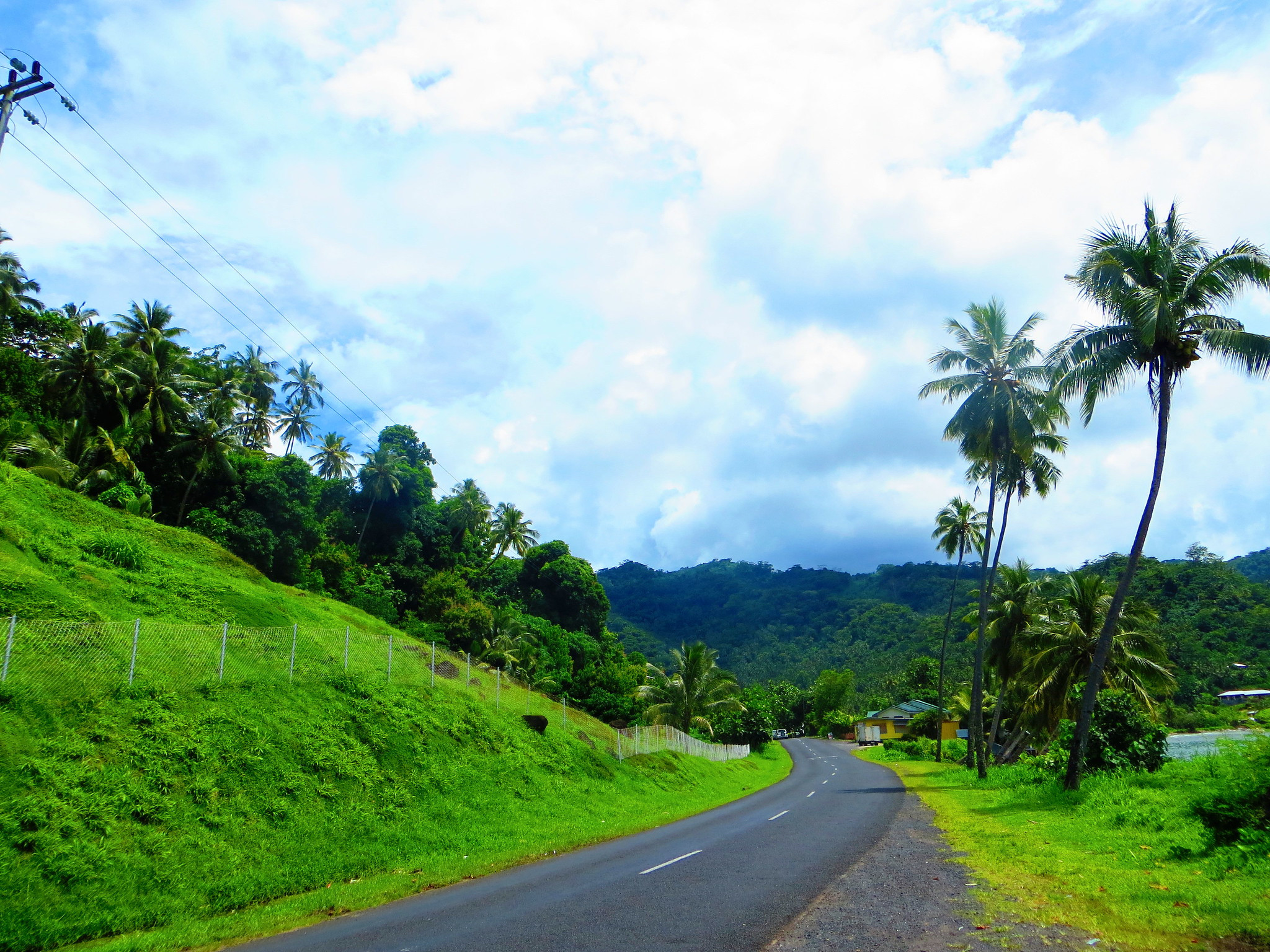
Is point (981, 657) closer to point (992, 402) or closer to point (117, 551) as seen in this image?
point (992, 402)

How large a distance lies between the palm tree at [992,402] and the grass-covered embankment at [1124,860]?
1058 centimetres

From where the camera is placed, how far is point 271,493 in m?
46.7

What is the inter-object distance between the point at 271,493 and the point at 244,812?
3702 centimetres

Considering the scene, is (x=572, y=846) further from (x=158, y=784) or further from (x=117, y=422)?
(x=117, y=422)

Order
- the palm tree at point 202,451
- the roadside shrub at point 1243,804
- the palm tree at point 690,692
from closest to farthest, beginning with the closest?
1. the roadside shrub at point 1243,804
2. the palm tree at point 202,451
3. the palm tree at point 690,692

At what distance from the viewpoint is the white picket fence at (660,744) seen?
3341 centimetres

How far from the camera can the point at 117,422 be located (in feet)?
140

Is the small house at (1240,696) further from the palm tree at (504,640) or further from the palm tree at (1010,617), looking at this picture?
the palm tree at (504,640)

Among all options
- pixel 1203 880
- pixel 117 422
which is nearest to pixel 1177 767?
pixel 1203 880

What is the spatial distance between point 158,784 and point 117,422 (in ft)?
123

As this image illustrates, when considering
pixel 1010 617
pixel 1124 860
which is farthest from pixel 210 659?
pixel 1010 617

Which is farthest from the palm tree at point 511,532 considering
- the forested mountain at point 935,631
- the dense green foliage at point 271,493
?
the forested mountain at point 935,631

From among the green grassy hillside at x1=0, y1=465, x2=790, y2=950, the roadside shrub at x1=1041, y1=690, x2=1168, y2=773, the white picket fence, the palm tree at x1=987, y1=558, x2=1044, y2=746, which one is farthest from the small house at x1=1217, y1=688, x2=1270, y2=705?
the green grassy hillside at x1=0, y1=465, x2=790, y2=950

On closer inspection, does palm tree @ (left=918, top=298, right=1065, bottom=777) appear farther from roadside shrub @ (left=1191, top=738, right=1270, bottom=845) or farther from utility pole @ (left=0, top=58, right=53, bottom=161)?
utility pole @ (left=0, top=58, right=53, bottom=161)
